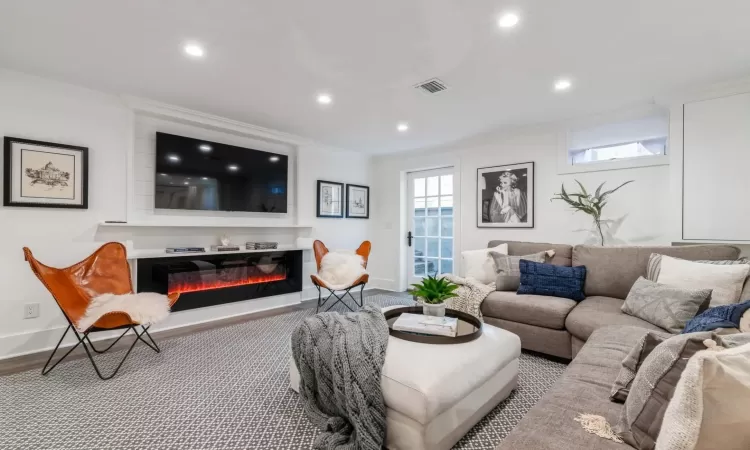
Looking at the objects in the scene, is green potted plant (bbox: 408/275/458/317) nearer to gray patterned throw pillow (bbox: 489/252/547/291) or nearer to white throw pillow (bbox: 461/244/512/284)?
gray patterned throw pillow (bbox: 489/252/547/291)

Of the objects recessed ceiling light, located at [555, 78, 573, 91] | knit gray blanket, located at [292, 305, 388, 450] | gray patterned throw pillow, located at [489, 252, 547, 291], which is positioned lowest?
knit gray blanket, located at [292, 305, 388, 450]

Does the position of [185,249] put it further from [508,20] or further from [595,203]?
[595,203]

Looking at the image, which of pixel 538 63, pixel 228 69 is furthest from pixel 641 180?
pixel 228 69

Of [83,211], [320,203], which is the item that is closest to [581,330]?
[320,203]

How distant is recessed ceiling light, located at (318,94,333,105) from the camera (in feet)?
10.3

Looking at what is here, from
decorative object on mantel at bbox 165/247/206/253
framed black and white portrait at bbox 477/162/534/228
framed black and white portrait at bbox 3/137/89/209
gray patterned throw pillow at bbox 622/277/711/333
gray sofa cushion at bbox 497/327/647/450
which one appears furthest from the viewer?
framed black and white portrait at bbox 477/162/534/228

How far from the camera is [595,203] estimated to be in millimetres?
3414

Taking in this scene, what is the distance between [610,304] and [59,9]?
411 cm

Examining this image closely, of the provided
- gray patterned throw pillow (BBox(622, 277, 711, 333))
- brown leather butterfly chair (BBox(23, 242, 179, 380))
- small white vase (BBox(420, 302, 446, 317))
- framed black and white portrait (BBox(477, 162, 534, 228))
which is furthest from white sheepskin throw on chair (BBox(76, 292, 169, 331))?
framed black and white portrait (BBox(477, 162, 534, 228))

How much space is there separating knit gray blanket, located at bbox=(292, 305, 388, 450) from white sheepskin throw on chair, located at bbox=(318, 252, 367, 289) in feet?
6.28

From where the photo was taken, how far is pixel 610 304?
103 inches

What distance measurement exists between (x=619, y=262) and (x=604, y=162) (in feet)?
4.21

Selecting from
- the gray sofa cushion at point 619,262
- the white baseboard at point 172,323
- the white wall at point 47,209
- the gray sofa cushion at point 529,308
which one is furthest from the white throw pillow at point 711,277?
the white wall at point 47,209

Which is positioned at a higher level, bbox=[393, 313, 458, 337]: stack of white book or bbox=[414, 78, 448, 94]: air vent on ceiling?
bbox=[414, 78, 448, 94]: air vent on ceiling
